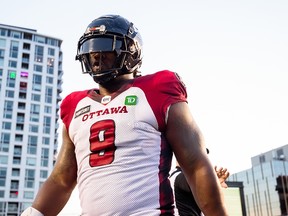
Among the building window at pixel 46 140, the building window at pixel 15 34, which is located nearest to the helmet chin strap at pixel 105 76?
the building window at pixel 46 140

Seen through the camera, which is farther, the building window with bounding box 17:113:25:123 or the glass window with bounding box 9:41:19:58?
the glass window with bounding box 9:41:19:58

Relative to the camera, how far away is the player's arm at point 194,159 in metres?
1.73

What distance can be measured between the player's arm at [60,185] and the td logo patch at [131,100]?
53cm

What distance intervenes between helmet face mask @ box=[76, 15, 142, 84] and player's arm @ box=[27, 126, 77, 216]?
0.47 m

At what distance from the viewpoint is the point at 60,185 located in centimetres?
224

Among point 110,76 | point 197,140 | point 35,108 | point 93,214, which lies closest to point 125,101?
point 110,76

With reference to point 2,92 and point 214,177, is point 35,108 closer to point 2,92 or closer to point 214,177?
point 2,92

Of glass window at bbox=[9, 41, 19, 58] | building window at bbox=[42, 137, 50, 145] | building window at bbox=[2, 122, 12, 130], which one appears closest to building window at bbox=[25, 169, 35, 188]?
building window at bbox=[42, 137, 50, 145]

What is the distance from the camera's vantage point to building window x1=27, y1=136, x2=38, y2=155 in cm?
5656

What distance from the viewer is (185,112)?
6.29 feet

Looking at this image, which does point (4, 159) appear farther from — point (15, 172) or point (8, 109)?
point (8, 109)

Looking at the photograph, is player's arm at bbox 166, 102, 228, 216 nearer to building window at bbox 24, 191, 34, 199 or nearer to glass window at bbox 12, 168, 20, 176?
building window at bbox 24, 191, 34, 199

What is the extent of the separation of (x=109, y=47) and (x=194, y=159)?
78 cm

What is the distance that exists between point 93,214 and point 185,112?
0.68m
